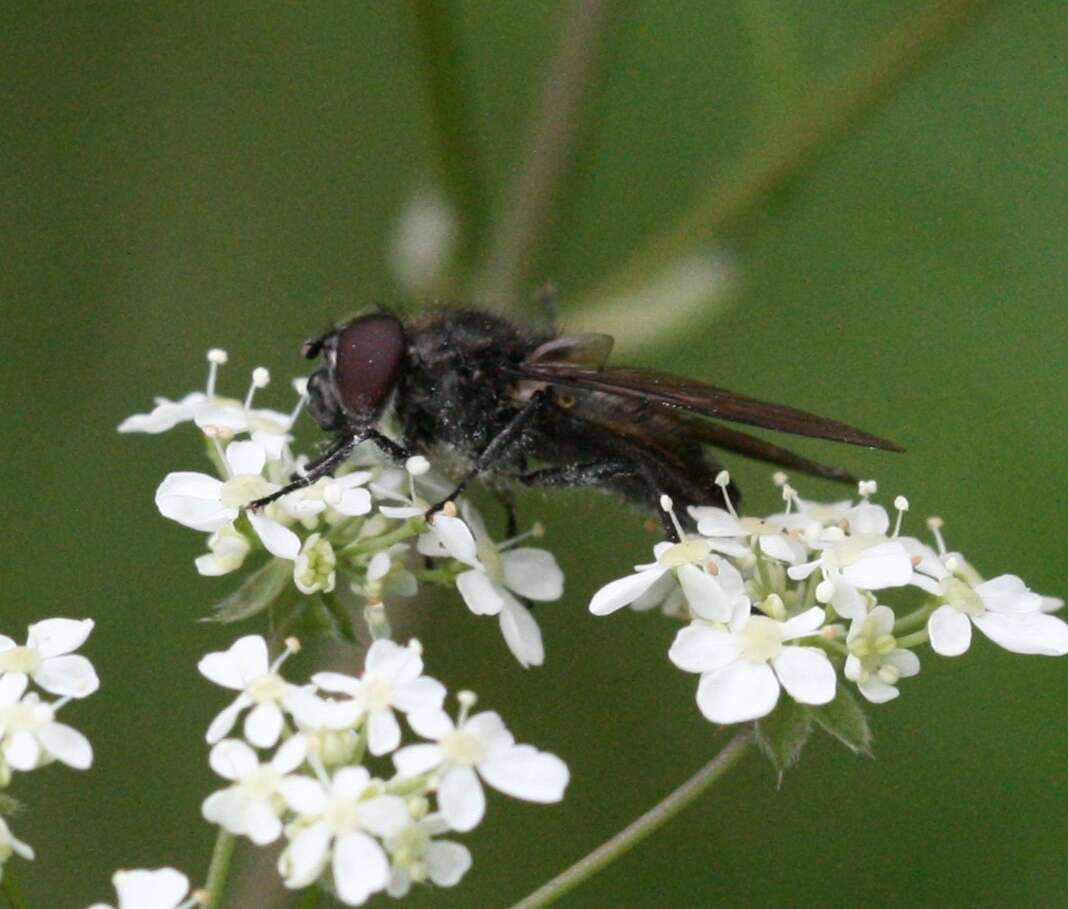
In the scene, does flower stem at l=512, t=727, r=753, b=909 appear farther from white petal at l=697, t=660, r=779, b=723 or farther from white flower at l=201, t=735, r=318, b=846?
white flower at l=201, t=735, r=318, b=846

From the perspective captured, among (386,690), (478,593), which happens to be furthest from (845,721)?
(386,690)

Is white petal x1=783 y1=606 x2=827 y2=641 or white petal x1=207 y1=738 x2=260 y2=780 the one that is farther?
white petal x1=783 y1=606 x2=827 y2=641

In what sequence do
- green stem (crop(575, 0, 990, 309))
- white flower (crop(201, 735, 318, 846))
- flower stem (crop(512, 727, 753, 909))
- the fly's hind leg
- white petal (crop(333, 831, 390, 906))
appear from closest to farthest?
white petal (crop(333, 831, 390, 906))
white flower (crop(201, 735, 318, 846))
flower stem (crop(512, 727, 753, 909))
the fly's hind leg
green stem (crop(575, 0, 990, 309))

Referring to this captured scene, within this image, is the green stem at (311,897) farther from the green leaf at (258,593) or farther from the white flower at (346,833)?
A: the green leaf at (258,593)

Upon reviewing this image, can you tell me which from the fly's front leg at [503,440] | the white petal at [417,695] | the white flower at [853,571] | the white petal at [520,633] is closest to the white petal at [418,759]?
the white petal at [417,695]

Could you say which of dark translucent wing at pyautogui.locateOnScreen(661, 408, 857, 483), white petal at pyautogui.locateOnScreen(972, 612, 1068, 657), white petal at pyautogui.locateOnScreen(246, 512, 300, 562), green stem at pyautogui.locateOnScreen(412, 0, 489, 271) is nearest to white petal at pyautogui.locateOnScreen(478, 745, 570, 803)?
white petal at pyautogui.locateOnScreen(246, 512, 300, 562)

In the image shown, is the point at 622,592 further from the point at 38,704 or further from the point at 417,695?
the point at 38,704

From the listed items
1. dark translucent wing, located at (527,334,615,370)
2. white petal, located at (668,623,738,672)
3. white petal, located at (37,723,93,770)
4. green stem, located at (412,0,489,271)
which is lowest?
white petal, located at (668,623,738,672)

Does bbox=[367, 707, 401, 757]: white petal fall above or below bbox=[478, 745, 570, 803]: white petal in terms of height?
above
